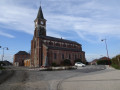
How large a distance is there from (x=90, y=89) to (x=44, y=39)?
4577cm

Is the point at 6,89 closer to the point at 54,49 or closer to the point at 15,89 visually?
the point at 15,89

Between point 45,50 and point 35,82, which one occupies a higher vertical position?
point 45,50

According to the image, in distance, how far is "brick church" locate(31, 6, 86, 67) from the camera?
47156 millimetres

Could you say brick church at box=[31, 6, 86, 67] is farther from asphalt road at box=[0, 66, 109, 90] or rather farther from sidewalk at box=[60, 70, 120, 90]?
sidewalk at box=[60, 70, 120, 90]

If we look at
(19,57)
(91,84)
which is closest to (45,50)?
(91,84)

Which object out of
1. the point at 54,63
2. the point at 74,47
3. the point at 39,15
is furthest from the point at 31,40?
the point at 74,47

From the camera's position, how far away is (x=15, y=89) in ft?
23.5

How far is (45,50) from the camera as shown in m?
47.0

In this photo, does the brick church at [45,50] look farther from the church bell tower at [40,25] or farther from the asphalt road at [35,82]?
the asphalt road at [35,82]

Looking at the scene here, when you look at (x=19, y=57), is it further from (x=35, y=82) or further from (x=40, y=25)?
(x=35, y=82)

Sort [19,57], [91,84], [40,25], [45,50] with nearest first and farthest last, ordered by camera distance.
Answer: [91,84] < [45,50] < [40,25] < [19,57]

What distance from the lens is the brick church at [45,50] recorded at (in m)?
47.2

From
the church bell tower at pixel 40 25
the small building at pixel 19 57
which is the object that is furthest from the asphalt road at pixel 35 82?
the small building at pixel 19 57

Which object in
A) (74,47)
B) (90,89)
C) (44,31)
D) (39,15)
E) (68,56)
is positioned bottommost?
(90,89)
